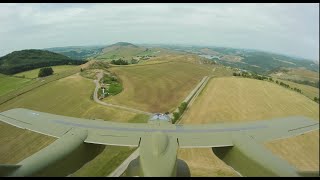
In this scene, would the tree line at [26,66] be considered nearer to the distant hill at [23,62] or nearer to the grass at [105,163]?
the distant hill at [23,62]

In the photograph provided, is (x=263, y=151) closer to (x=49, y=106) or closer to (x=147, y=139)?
(x=147, y=139)

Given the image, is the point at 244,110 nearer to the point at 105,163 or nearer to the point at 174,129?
the point at 105,163

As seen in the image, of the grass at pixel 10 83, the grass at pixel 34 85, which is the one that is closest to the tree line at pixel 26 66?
the grass at pixel 10 83

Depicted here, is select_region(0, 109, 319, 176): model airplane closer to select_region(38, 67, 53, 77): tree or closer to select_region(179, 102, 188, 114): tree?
select_region(179, 102, 188, 114): tree

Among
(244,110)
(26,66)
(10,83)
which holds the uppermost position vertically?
(10,83)

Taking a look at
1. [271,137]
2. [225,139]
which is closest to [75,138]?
[225,139]

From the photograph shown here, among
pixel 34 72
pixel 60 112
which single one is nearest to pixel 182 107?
pixel 60 112

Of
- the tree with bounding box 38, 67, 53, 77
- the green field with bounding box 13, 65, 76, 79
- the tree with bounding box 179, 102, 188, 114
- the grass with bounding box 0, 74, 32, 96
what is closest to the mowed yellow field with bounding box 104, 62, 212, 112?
the tree with bounding box 179, 102, 188, 114
